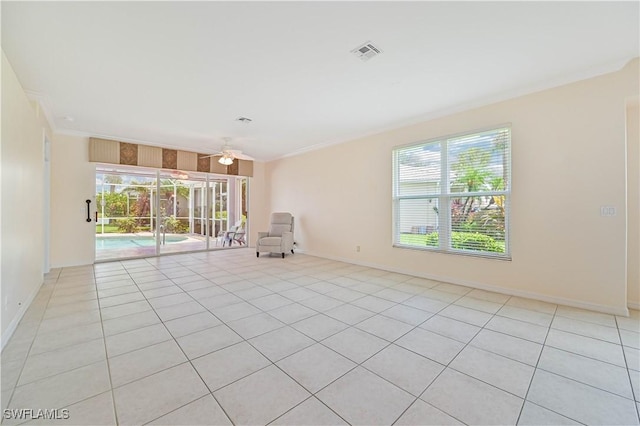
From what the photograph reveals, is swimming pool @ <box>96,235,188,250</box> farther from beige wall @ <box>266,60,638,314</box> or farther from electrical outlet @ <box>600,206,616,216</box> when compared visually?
electrical outlet @ <box>600,206,616,216</box>

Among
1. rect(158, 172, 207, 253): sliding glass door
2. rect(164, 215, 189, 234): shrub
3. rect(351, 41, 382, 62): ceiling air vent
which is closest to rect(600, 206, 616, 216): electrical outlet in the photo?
rect(351, 41, 382, 62): ceiling air vent

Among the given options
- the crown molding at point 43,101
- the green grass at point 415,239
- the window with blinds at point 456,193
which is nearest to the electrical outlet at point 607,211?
the window with blinds at point 456,193

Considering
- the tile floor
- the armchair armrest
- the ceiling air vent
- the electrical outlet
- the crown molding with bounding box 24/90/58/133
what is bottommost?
the tile floor

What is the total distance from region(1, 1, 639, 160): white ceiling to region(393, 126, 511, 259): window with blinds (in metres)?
0.62

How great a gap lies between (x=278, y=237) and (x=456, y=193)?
13.4ft

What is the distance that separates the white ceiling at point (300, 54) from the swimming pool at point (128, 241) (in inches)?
136

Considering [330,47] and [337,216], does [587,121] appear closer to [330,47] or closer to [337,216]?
[330,47]

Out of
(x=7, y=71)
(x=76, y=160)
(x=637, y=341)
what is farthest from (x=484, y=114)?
(x=76, y=160)

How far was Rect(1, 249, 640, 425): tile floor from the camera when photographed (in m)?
1.51

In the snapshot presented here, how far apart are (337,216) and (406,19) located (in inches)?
163

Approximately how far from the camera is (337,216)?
19.4 feet

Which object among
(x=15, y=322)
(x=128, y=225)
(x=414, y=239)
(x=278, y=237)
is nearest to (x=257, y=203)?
(x=278, y=237)

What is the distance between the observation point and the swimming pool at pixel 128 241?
259 inches

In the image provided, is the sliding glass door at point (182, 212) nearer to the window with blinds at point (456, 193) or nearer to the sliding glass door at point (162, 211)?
the sliding glass door at point (162, 211)
